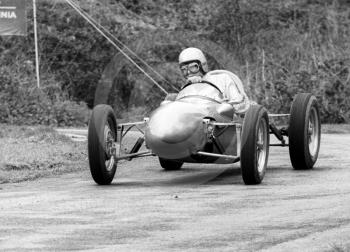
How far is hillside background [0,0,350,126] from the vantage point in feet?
86.4

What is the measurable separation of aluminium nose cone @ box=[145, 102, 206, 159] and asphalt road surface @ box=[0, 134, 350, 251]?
0.47 meters

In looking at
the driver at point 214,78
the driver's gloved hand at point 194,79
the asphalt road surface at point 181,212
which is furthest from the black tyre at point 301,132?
the driver's gloved hand at point 194,79

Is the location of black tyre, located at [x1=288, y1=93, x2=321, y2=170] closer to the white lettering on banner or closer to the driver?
the driver

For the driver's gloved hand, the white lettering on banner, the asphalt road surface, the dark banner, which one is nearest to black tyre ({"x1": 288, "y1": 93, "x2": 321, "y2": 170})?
the asphalt road surface

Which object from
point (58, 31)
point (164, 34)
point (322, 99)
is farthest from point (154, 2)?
point (322, 99)

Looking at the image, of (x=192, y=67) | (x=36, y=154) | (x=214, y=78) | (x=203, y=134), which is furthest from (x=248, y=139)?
(x=36, y=154)

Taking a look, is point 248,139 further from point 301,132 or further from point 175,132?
point 301,132

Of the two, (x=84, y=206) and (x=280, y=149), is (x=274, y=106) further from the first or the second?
(x=84, y=206)

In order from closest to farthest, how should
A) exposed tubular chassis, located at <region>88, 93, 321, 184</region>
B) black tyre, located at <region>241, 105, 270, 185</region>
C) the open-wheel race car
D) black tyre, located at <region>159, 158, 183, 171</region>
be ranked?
black tyre, located at <region>241, 105, 270, 185</region> < exposed tubular chassis, located at <region>88, 93, 321, 184</region> < the open-wheel race car < black tyre, located at <region>159, 158, 183, 171</region>

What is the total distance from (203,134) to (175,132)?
0.50 metres

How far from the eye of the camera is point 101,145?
12.6m

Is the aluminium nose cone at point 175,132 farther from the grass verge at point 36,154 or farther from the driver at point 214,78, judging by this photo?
the grass verge at point 36,154

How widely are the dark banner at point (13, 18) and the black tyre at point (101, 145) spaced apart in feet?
47.6

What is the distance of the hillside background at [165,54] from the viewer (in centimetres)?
2634
